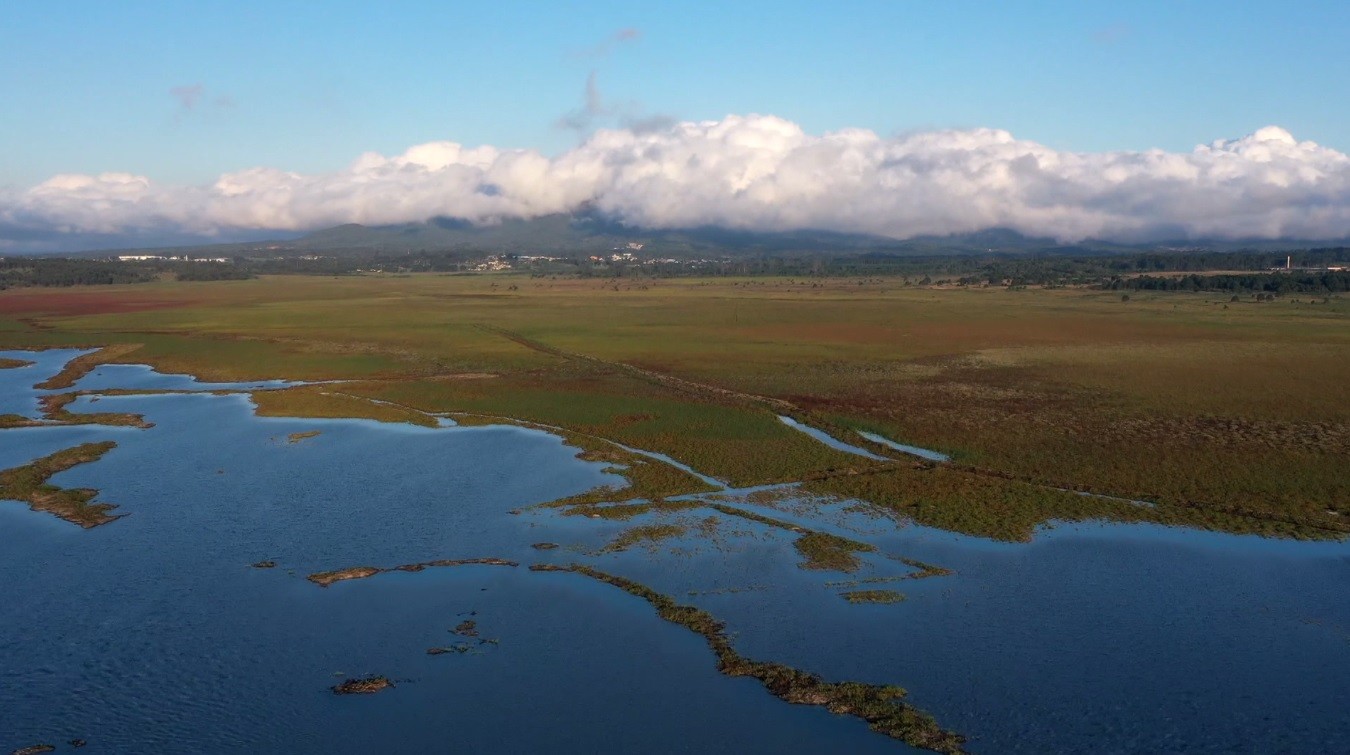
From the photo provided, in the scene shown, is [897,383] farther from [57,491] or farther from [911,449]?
[57,491]

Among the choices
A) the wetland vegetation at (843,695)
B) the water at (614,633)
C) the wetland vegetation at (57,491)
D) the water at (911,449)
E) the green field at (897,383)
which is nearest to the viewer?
the wetland vegetation at (843,695)

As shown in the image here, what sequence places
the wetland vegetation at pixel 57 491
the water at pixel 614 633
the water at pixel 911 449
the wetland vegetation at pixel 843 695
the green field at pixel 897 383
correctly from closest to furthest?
the wetland vegetation at pixel 843 695, the water at pixel 614 633, the wetland vegetation at pixel 57 491, the green field at pixel 897 383, the water at pixel 911 449

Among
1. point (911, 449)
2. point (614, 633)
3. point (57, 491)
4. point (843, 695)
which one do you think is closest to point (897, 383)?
point (911, 449)

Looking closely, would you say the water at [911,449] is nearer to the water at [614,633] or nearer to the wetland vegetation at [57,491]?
the water at [614,633]

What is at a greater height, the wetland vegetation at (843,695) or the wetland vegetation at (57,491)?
the wetland vegetation at (57,491)

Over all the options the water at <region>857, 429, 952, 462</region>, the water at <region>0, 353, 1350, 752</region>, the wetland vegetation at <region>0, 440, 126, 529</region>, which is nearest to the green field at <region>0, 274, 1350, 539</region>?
the water at <region>857, 429, 952, 462</region>

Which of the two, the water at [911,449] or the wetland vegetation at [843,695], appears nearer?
the wetland vegetation at [843,695]

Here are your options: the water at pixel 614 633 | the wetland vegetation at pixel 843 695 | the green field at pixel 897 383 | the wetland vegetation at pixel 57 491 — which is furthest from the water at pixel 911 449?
the wetland vegetation at pixel 57 491
